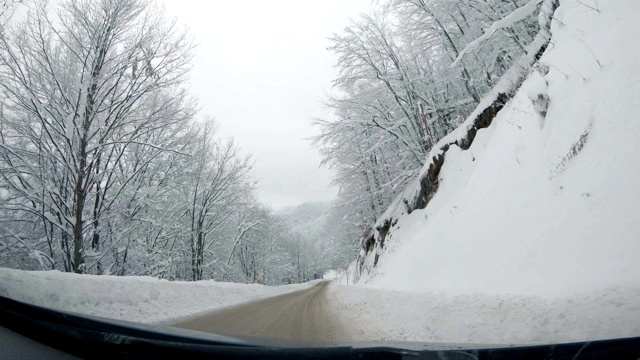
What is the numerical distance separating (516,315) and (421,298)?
2.22 meters

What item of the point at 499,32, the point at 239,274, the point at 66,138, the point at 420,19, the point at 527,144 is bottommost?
the point at 239,274

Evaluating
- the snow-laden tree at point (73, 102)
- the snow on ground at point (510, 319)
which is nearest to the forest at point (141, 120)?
the snow-laden tree at point (73, 102)

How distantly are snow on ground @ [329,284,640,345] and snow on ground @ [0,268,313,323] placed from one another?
14.1 feet

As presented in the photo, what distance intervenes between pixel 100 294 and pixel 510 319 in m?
6.89

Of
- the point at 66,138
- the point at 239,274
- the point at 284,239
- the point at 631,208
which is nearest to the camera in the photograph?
the point at 631,208

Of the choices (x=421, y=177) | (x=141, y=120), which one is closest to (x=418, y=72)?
(x=421, y=177)

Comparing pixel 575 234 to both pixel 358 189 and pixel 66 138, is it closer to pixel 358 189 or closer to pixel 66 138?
pixel 66 138

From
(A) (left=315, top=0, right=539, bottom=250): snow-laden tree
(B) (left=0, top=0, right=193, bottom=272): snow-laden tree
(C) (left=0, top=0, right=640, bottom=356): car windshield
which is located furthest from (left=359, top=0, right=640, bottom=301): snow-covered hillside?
(B) (left=0, top=0, right=193, bottom=272): snow-laden tree

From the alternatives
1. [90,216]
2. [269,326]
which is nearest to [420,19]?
[269,326]

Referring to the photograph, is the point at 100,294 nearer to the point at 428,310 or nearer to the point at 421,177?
the point at 428,310

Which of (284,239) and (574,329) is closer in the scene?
(574,329)

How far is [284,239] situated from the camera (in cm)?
5900

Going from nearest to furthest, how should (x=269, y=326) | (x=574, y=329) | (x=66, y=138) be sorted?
1. (x=574, y=329)
2. (x=269, y=326)
3. (x=66, y=138)

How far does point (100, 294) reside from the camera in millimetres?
6027
